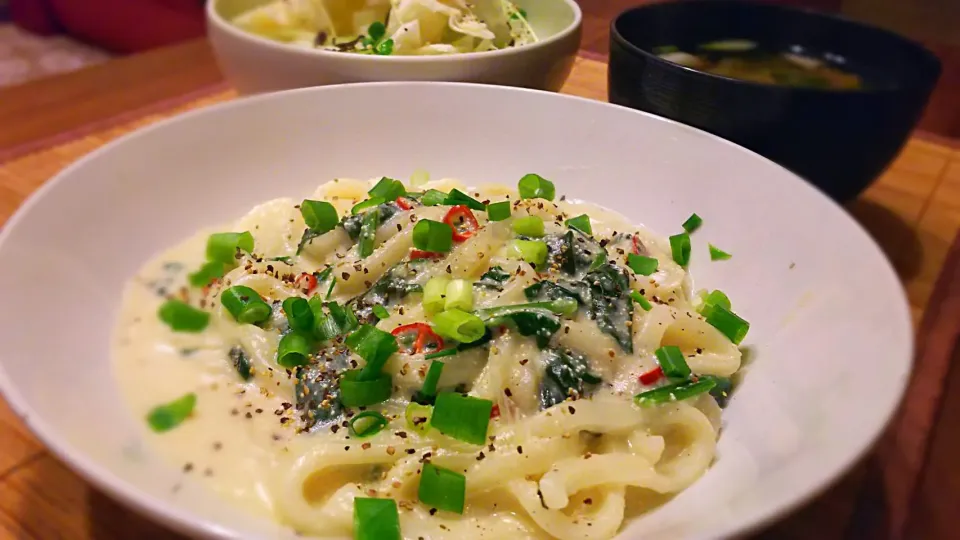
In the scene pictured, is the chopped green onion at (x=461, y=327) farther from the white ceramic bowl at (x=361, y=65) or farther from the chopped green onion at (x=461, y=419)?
the white ceramic bowl at (x=361, y=65)

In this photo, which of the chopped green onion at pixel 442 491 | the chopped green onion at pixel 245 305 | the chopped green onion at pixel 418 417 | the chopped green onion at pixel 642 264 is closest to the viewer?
the chopped green onion at pixel 442 491

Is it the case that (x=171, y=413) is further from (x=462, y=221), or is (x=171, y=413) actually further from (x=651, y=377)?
(x=651, y=377)

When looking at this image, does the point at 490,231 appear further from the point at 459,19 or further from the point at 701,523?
the point at 459,19

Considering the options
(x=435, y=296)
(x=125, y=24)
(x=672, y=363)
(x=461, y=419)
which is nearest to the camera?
(x=461, y=419)

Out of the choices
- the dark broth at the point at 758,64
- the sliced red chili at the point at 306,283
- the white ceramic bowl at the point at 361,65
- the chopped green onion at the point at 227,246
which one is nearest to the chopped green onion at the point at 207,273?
the chopped green onion at the point at 227,246

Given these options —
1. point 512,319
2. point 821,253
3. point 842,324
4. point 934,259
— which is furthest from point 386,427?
point 934,259

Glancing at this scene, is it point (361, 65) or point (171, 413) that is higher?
point (361, 65)

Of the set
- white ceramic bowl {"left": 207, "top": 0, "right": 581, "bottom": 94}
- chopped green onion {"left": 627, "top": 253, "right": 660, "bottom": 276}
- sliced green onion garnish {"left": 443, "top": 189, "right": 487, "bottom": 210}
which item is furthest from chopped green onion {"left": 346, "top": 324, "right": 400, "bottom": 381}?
white ceramic bowl {"left": 207, "top": 0, "right": 581, "bottom": 94}


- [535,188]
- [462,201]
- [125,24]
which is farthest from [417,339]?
[125,24]
